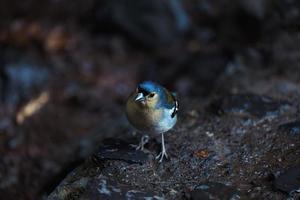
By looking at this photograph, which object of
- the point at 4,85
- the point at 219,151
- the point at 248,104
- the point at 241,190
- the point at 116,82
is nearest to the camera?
the point at 241,190

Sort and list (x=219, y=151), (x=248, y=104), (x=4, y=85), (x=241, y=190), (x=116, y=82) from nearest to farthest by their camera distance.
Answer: (x=241, y=190)
(x=219, y=151)
(x=248, y=104)
(x=4, y=85)
(x=116, y=82)

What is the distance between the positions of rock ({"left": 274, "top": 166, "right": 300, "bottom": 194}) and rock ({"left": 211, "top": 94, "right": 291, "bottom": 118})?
1134mm

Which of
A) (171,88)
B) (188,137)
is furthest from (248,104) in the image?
(171,88)

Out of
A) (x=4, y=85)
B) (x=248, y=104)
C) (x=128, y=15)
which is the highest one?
(x=128, y=15)

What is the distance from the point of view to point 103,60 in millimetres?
9555

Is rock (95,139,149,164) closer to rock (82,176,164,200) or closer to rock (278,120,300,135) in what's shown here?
rock (82,176,164,200)

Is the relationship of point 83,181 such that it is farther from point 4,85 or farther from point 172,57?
point 172,57

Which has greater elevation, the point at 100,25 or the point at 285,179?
the point at 100,25

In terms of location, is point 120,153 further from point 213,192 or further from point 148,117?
point 213,192

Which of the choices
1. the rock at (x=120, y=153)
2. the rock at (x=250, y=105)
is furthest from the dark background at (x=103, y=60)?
the rock at (x=120, y=153)

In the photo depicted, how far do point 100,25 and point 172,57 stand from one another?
4.17 feet

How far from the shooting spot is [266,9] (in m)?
9.13

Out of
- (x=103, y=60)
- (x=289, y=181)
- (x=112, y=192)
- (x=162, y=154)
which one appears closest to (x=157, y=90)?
(x=162, y=154)

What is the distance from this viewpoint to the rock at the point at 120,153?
5066mm
